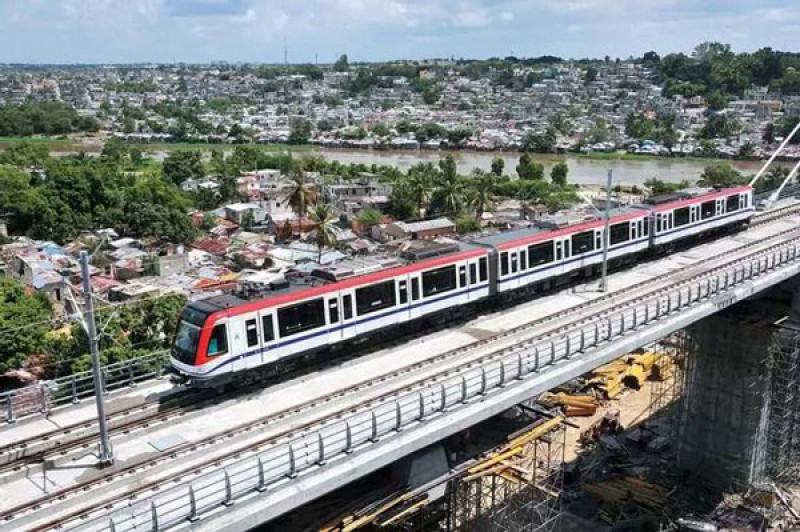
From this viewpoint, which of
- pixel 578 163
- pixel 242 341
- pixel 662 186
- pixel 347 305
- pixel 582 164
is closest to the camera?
pixel 242 341

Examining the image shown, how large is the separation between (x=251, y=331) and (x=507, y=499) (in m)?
6.61

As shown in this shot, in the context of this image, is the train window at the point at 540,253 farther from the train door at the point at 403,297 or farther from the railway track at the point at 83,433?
the railway track at the point at 83,433

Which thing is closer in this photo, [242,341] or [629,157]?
[242,341]

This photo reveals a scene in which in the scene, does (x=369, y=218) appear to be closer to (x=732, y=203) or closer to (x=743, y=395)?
(x=732, y=203)

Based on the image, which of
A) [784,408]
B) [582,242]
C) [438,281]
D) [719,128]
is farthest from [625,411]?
[719,128]

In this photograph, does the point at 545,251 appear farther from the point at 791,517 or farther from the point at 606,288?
the point at 791,517

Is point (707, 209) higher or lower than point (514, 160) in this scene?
higher

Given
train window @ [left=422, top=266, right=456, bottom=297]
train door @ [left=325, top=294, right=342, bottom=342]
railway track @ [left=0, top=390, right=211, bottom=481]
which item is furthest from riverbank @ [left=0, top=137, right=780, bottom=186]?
railway track @ [left=0, top=390, right=211, bottom=481]

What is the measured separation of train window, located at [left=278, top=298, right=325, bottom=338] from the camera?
56.4ft

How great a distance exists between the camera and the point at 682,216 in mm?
30328

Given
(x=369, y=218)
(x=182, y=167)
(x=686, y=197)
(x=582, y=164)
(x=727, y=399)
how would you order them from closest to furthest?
(x=727, y=399)
(x=686, y=197)
(x=369, y=218)
(x=182, y=167)
(x=582, y=164)

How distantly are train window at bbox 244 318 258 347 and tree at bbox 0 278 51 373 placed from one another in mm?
16027

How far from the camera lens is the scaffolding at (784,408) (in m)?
25.5

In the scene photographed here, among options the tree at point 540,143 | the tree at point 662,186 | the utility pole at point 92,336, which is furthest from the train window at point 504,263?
the tree at point 540,143
